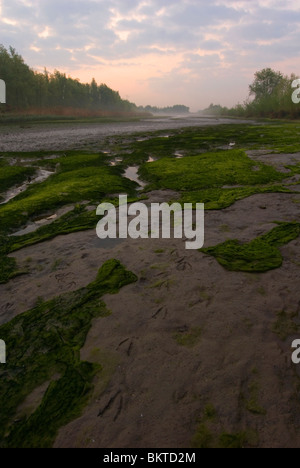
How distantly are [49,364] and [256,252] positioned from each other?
→ 9.06 feet

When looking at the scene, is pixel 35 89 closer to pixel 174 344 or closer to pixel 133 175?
pixel 133 175

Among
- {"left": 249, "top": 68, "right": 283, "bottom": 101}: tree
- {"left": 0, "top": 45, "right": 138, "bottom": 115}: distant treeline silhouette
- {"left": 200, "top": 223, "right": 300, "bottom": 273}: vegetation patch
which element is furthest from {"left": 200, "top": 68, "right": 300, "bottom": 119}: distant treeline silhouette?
{"left": 200, "top": 223, "right": 300, "bottom": 273}: vegetation patch

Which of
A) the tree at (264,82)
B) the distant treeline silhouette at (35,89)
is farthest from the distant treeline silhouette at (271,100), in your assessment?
the distant treeline silhouette at (35,89)

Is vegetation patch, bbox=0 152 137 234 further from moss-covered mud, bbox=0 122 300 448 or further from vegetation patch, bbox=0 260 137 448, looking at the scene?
vegetation patch, bbox=0 260 137 448

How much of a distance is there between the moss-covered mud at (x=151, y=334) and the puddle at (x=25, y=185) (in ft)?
5.50

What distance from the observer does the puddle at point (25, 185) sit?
6.73 metres

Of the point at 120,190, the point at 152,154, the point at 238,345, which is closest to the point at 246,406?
the point at 238,345

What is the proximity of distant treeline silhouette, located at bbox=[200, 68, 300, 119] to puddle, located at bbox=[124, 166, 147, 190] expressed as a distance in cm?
3205

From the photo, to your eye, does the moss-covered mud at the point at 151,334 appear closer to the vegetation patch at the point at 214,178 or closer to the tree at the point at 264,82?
the vegetation patch at the point at 214,178

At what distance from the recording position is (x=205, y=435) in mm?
1630

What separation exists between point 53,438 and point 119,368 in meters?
0.59

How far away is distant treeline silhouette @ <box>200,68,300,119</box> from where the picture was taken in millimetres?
34250

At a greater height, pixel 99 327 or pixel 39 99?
pixel 39 99

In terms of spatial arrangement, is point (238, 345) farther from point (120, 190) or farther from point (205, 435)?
point (120, 190)
